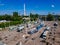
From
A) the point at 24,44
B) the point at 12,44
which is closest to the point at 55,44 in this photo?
the point at 24,44

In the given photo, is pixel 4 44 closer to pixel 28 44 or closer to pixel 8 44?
pixel 8 44

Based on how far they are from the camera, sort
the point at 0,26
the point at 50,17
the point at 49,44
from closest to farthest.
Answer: the point at 49,44
the point at 0,26
the point at 50,17

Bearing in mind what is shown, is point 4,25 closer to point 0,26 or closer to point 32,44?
point 0,26

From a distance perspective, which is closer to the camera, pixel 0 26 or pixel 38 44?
pixel 38 44

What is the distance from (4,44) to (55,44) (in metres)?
4.82

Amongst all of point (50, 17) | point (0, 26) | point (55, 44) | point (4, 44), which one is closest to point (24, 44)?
point (4, 44)

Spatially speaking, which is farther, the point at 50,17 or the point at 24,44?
the point at 50,17

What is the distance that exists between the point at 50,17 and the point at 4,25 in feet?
98.0

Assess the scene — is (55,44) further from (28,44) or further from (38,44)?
(28,44)

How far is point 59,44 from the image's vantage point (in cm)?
1220

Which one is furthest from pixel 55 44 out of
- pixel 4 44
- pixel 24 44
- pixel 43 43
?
pixel 4 44

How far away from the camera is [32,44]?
1225 cm

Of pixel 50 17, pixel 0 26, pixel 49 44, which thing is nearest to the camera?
pixel 49 44

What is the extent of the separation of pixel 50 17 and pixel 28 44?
41440mm
